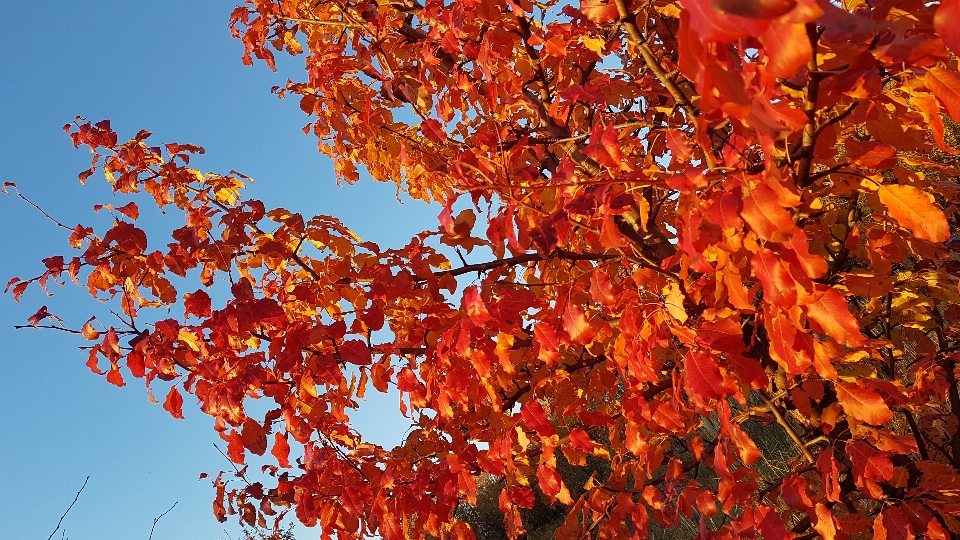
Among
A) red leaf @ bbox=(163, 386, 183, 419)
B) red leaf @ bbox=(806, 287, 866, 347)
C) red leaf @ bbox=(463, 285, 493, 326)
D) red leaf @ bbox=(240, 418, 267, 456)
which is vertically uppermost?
red leaf @ bbox=(163, 386, 183, 419)

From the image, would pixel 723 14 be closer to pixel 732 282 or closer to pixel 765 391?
pixel 732 282

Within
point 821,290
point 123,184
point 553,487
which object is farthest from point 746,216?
point 123,184

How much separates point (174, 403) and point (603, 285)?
177cm

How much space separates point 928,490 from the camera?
Result: 208cm

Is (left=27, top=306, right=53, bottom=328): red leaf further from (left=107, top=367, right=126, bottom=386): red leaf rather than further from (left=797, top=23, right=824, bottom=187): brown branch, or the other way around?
(left=797, top=23, right=824, bottom=187): brown branch

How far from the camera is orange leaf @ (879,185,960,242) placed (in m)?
1.23

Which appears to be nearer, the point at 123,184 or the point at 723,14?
the point at 723,14

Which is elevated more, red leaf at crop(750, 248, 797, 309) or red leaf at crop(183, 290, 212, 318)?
red leaf at crop(183, 290, 212, 318)

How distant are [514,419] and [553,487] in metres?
0.31

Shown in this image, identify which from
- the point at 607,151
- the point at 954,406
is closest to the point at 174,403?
the point at 607,151

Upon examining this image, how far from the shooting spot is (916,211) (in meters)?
1.27

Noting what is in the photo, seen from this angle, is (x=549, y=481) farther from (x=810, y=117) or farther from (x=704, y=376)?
(x=810, y=117)

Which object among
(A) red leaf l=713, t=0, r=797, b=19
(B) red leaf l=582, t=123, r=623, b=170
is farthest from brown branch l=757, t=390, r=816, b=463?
(A) red leaf l=713, t=0, r=797, b=19

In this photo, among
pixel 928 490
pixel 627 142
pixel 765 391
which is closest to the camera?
pixel 928 490
